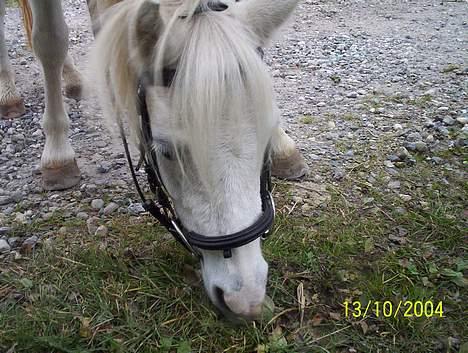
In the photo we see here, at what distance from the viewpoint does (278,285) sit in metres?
2.12

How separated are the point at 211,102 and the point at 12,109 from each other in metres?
3.16

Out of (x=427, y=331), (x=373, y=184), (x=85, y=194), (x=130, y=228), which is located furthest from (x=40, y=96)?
(x=427, y=331)

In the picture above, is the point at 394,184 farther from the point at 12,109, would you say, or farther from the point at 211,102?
the point at 12,109

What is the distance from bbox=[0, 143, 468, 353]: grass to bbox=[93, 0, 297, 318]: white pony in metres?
0.43

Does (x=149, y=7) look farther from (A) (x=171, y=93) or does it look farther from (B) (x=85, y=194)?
(B) (x=85, y=194)

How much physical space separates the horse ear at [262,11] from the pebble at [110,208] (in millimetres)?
1542

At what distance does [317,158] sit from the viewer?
3.26 metres

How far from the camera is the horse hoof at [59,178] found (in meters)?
2.96

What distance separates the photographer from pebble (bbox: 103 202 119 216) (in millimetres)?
2729

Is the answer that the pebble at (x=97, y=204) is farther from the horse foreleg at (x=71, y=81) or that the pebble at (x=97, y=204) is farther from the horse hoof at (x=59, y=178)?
the horse foreleg at (x=71, y=81)

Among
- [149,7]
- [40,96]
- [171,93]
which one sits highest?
[149,7]

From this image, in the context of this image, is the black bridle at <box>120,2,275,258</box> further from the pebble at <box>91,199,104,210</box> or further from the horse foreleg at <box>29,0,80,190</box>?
the horse foreleg at <box>29,0,80,190</box>

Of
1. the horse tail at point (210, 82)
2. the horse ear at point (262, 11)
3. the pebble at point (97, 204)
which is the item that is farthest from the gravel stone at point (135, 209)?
the horse ear at point (262, 11)

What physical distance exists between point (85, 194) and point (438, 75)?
3572 mm
